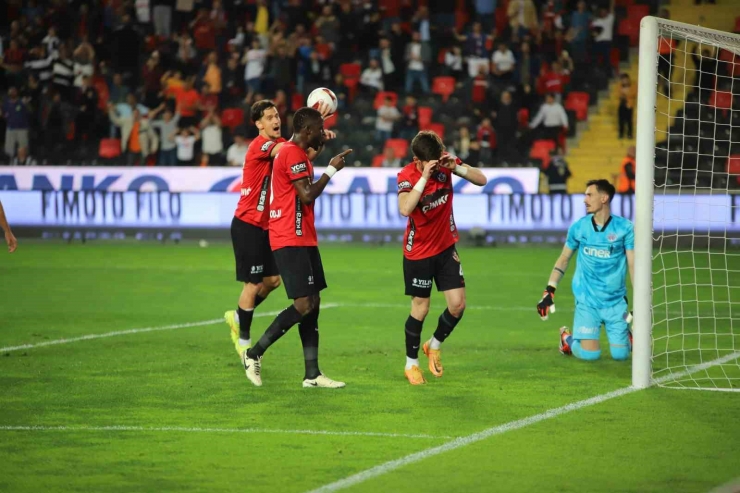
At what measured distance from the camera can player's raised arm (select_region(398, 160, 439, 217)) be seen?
8.50 meters

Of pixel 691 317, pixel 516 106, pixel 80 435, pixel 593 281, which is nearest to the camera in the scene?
pixel 80 435

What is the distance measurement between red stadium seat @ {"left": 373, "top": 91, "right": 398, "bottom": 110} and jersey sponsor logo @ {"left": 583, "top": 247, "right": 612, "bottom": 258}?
57.6 ft

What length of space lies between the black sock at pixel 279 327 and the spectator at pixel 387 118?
61.8 feet

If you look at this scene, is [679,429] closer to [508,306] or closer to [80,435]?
[80,435]

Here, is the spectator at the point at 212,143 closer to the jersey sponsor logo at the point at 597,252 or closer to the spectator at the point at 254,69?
the spectator at the point at 254,69

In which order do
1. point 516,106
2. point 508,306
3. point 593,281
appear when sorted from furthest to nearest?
point 516,106 → point 508,306 → point 593,281

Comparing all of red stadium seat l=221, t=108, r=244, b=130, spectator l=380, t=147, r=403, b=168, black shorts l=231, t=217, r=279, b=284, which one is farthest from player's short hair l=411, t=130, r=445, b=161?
red stadium seat l=221, t=108, r=244, b=130

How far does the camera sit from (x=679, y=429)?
24.1ft

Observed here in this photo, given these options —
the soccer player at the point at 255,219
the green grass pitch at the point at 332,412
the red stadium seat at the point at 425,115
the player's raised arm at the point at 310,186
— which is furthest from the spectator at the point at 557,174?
the player's raised arm at the point at 310,186

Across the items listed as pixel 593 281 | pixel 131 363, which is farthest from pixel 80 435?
pixel 593 281

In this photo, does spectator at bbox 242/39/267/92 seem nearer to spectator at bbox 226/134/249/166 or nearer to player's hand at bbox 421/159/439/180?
spectator at bbox 226/134/249/166

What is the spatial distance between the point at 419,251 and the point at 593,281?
88.2 inches

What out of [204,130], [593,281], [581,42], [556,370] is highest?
[581,42]

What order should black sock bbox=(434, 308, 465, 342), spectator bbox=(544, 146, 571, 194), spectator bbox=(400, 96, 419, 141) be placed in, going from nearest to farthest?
1. black sock bbox=(434, 308, 465, 342)
2. spectator bbox=(544, 146, 571, 194)
3. spectator bbox=(400, 96, 419, 141)
